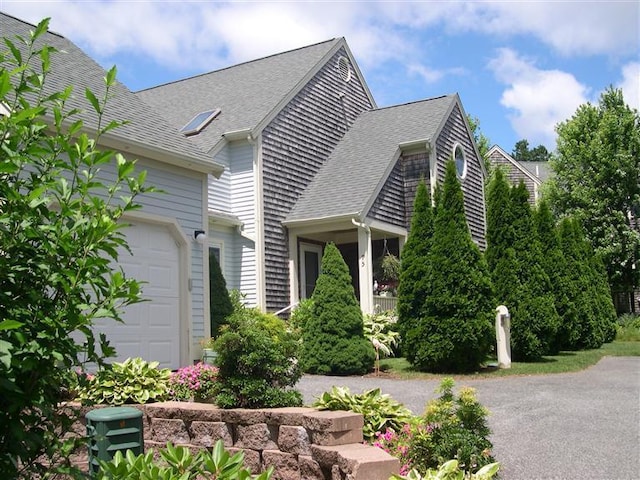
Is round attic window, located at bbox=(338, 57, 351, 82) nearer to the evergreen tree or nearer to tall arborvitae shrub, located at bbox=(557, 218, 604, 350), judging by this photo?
the evergreen tree

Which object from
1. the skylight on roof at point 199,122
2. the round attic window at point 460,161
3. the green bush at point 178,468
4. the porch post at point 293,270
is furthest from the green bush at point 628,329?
the green bush at point 178,468

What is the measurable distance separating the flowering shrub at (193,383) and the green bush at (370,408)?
130 centimetres

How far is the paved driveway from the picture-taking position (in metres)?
5.25

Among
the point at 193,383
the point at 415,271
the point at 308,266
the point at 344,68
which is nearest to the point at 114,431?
the point at 193,383

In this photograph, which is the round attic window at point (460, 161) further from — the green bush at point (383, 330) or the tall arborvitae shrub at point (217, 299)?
the tall arborvitae shrub at point (217, 299)

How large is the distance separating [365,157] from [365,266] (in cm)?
357

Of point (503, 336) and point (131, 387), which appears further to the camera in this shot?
point (503, 336)

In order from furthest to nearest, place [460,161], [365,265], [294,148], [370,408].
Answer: [460,161]
[294,148]
[365,265]
[370,408]

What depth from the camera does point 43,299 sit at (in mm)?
2164

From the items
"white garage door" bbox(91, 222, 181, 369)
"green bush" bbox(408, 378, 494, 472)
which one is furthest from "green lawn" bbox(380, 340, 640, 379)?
"green bush" bbox(408, 378, 494, 472)

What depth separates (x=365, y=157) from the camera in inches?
658

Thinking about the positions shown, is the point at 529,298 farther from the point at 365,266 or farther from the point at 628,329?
the point at 628,329

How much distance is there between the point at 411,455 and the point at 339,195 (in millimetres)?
11059

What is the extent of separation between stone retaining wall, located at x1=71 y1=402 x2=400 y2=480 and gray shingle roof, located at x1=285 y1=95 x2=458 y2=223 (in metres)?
9.14
